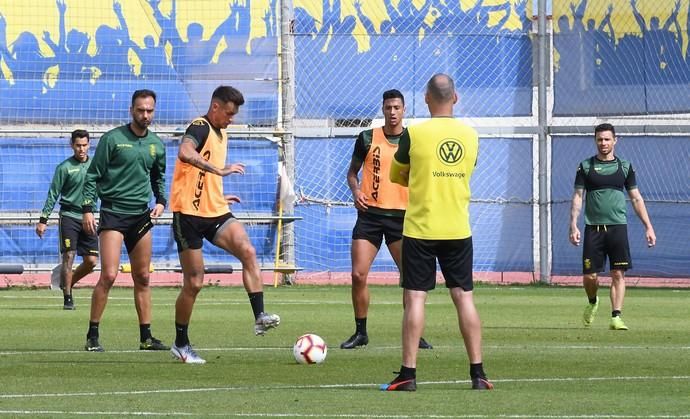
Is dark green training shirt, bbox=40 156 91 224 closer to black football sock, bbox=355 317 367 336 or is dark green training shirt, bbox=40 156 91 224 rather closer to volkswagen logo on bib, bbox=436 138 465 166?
black football sock, bbox=355 317 367 336

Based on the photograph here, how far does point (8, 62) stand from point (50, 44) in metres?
0.75

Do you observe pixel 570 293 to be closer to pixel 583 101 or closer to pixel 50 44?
pixel 583 101

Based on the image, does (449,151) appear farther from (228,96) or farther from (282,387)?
(228,96)

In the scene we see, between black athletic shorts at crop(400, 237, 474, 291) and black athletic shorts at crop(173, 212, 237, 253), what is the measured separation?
2920 mm

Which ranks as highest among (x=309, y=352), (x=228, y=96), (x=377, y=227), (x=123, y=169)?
(x=228, y=96)

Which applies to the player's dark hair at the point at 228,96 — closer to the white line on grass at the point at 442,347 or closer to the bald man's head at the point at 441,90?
the white line on grass at the point at 442,347

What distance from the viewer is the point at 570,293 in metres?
23.0

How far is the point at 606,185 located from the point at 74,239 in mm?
7076

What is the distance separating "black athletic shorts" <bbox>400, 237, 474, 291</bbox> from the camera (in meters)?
9.83

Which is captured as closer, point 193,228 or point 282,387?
point 282,387

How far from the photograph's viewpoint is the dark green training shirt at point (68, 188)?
19375 mm

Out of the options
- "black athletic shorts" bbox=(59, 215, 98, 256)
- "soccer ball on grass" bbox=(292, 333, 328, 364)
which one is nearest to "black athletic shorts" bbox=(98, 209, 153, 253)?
"soccer ball on grass" bbox=(292, 333, 328, 364)

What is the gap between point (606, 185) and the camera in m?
16.8

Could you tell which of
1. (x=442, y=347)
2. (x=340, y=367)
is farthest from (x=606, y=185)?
(x=340, y=367)
